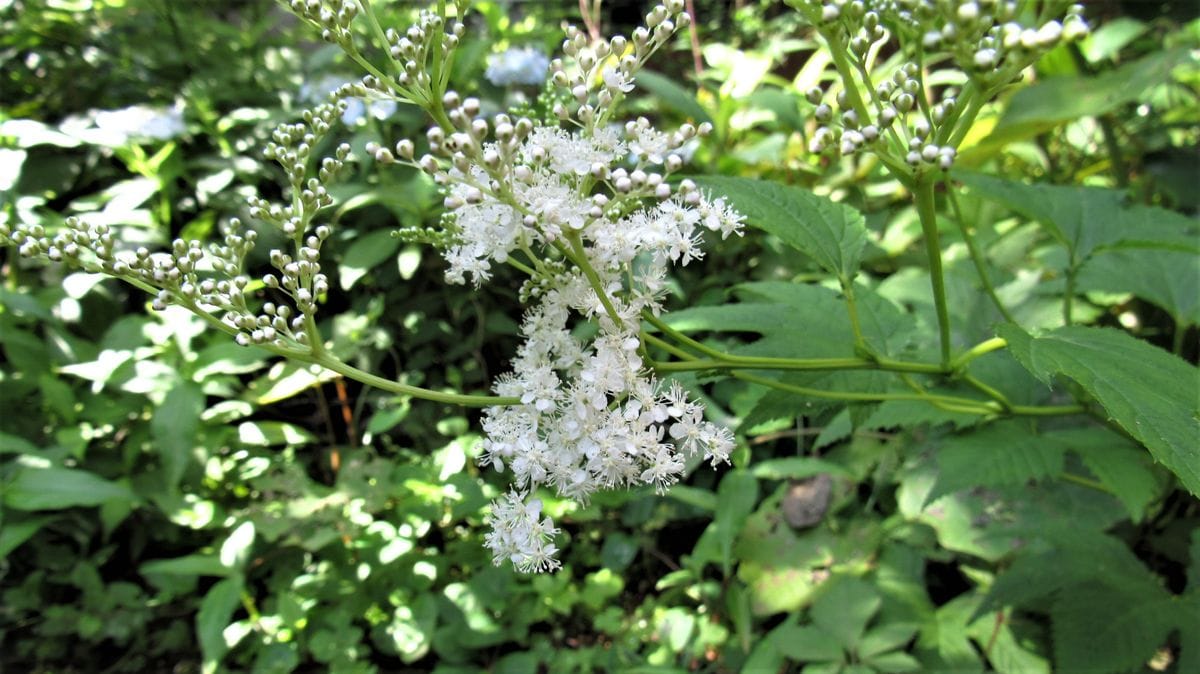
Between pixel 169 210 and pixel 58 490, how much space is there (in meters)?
0.83

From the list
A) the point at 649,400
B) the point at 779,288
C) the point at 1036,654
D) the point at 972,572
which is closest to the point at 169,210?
the point at 779,288

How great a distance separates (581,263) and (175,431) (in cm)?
144

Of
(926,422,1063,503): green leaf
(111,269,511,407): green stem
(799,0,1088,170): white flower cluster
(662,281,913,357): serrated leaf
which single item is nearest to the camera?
(799,0,1088,170): white flower cluster

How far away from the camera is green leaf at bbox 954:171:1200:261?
1.18 meters

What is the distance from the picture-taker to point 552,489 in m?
1.64

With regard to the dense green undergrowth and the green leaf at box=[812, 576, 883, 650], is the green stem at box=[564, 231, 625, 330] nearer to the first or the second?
the dense green undergrowth

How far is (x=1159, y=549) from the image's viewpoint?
5.11 ft

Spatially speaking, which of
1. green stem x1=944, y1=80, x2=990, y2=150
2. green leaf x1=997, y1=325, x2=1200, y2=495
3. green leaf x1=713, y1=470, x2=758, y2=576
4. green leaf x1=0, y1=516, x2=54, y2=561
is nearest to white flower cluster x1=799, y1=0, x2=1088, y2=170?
green stem x1=944, y1=80, x2=990, y2=150

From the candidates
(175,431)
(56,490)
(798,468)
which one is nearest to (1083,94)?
(798,468)

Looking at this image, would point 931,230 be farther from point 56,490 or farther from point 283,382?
point 56,490

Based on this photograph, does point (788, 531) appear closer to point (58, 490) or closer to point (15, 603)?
point (58, 490)

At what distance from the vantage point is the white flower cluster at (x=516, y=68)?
7.26 ft

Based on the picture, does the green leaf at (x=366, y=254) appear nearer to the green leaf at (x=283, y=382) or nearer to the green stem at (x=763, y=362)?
the green leaf at (x=283, y=382)

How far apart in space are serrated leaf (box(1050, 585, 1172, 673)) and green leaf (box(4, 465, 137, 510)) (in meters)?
1.87
